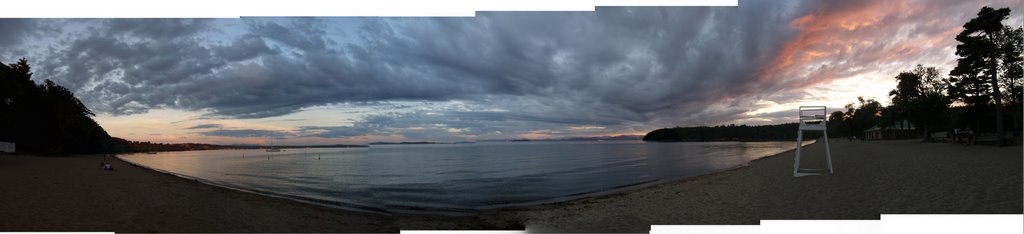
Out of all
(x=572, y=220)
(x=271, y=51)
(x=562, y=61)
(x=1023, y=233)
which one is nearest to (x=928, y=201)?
(x=1023, y=233)

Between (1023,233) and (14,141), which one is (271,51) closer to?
(14,141)

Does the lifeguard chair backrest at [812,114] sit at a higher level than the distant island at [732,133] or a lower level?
higher

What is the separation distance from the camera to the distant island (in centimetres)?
747

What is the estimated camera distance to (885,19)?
566 centimetres

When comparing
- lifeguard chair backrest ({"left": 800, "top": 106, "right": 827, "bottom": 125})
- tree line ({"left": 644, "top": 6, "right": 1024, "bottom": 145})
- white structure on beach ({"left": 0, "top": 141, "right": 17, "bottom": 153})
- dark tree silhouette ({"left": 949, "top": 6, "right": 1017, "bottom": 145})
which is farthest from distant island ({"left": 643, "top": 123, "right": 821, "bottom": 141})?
white structure on beach ({"left": 0, "top": 141, "right": 17, "bottom": 153})

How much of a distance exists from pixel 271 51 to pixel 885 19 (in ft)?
29.7

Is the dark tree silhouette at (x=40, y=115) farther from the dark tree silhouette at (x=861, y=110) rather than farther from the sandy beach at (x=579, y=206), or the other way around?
the dark tree silhouette at (x=861, y=110)

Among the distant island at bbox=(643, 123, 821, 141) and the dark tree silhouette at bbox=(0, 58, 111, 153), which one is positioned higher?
the dark tree silhouette at bbox=(0, 58, 111, 153)

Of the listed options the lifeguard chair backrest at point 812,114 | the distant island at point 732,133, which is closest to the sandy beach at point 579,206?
the lifeguard chair backrest at point 812,114

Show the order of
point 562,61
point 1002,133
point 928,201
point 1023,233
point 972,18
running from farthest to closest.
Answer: point 1002,133, point 562,61, point 972,18, point 928,201, point 1023,233

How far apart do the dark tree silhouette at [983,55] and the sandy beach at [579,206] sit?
1.63 metres

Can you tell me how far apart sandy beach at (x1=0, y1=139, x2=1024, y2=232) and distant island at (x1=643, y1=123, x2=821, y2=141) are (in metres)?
1.08

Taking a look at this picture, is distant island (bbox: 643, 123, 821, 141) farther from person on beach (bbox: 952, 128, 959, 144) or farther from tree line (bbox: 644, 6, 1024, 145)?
person on beach (bbox: 952, 128, 959, 144)

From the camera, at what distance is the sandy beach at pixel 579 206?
456cm
